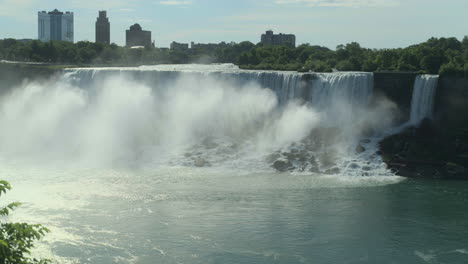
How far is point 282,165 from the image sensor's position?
28.0m

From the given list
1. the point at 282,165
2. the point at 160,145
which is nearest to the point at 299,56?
the point at 160,145

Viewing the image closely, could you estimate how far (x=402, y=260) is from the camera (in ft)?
52.3

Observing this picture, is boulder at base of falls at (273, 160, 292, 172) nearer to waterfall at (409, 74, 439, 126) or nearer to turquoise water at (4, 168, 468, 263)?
turquoise water at (4, 168, 468, 263)

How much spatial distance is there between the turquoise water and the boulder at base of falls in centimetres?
86

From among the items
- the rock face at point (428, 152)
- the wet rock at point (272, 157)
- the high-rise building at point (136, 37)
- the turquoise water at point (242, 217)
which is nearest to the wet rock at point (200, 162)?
the turquoise water at point (242, 217)

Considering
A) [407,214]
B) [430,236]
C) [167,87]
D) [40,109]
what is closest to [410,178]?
[407,214]

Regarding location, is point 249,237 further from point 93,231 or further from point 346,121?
point 346,121

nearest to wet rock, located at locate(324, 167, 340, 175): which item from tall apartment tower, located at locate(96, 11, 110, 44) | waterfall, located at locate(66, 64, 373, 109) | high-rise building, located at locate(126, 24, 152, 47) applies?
waterfall, located at locate(66, 64, 373, 109)

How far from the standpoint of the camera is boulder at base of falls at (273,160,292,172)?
90.7ft

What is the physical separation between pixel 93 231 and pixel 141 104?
1979 cm

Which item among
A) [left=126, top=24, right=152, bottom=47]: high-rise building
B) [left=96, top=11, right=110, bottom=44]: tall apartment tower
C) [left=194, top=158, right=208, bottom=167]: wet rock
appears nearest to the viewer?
[left=194, top=158, right=208, bottom=167]: wet rock

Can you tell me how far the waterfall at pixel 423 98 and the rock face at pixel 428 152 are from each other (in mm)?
454

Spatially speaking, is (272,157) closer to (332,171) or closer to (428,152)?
(332,171)

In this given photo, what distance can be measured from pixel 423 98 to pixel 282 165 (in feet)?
29.4
